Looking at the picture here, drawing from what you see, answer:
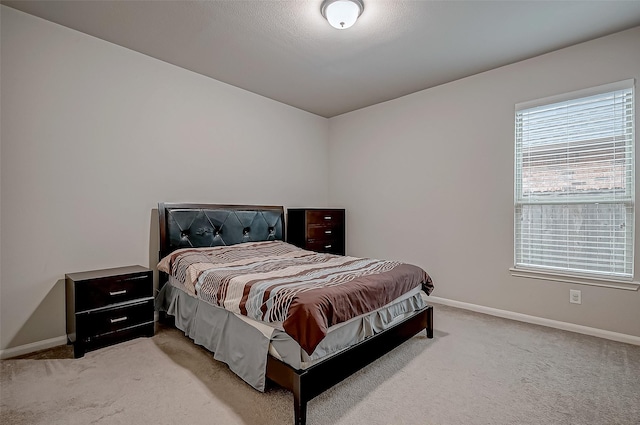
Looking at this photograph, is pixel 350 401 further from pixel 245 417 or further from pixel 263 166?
pixel 263 166

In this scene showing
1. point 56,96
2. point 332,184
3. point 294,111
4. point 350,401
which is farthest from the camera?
point 332,184

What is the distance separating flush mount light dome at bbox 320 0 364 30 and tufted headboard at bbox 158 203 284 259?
2208 millimetres

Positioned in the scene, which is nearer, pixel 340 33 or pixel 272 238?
pixel 340 33

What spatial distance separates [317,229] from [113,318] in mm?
2493

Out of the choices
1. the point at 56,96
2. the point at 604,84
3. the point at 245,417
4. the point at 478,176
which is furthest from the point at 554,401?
the point at 56,96

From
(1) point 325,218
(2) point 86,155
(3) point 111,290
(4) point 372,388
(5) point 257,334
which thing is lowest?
(4) point 372,388

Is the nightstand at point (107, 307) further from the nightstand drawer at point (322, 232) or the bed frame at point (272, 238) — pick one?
the nightstand drawer at point (322, 232)

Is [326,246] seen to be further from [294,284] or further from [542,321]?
[542,321]

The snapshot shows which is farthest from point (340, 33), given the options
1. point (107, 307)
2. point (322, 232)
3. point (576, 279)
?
point (576, 279)

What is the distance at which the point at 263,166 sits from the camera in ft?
13.6

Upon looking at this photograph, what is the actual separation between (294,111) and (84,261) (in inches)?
124

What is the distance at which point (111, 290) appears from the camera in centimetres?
247

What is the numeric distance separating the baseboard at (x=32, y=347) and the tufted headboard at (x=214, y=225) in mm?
1006

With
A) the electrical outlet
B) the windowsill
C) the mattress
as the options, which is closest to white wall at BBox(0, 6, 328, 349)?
the mattress
